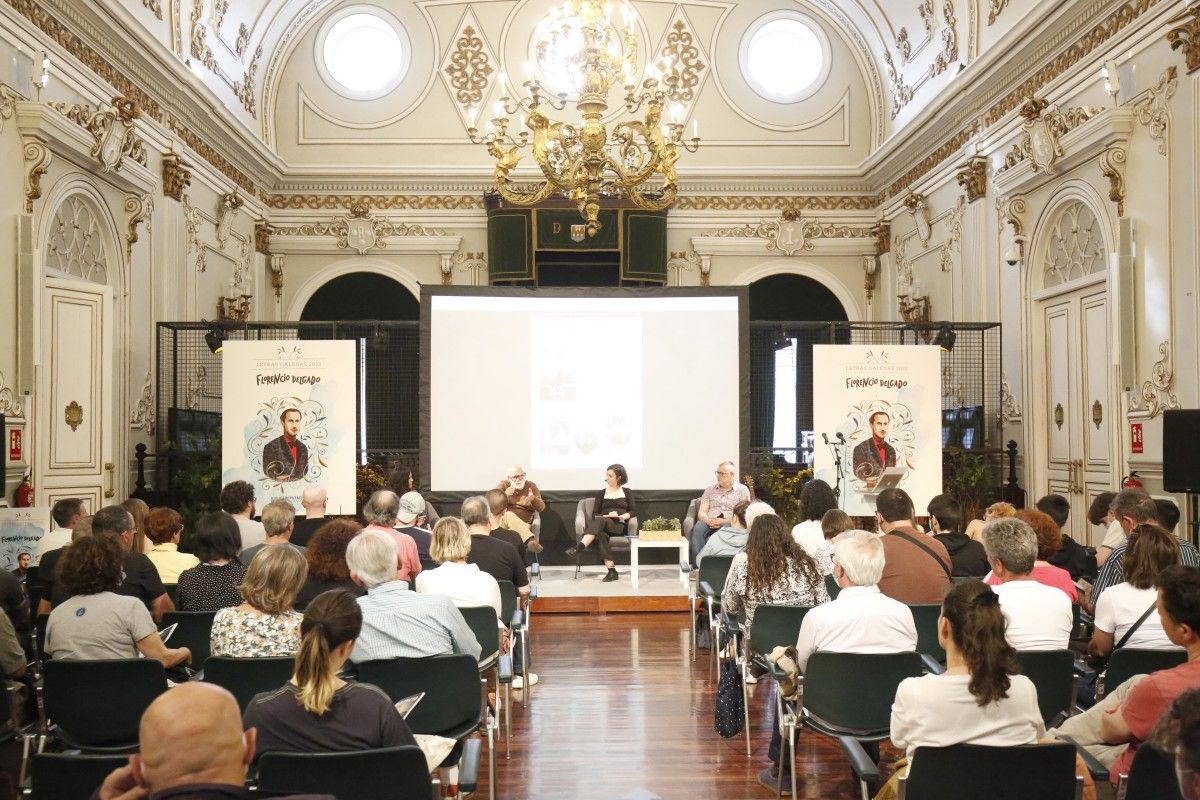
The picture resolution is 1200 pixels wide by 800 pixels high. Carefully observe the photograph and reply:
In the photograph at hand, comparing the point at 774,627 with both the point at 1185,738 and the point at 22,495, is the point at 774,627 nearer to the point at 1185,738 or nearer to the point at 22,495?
the point at 1185,738

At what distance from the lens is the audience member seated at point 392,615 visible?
386cm

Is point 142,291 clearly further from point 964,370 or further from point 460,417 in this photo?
point 964,370

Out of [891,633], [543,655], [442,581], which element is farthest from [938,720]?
[543,655]

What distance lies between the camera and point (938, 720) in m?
2.86

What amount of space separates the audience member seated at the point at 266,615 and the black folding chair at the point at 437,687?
0.30 metres

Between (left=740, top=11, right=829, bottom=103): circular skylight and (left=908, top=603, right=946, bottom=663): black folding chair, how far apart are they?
1129 centimetres

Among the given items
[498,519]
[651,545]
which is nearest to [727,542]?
[498,519]

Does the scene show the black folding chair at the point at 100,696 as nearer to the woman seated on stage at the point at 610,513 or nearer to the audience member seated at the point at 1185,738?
the audience member seated at the point at 1185,738

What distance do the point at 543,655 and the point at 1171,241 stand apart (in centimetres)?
530

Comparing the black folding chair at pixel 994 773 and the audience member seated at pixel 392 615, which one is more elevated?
the audience member seated at pixel 392 615

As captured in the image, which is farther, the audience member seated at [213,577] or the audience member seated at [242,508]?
the audience member seated at [242,508]

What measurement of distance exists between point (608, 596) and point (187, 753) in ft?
23.5

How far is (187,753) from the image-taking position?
1879 mm

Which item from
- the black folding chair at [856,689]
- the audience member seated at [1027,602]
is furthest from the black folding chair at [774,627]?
the audience member seated at [1027,602]
